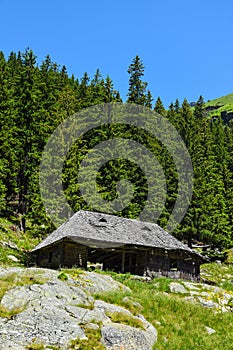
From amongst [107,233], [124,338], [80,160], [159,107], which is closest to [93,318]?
[124,338]

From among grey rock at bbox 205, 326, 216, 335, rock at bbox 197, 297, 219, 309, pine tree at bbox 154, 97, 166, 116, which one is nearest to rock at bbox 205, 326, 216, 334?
grey rock at bbox 205, 326, 216, 335

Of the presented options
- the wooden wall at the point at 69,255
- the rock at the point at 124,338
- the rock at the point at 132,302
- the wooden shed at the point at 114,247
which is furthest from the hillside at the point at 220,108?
the rock at the point at 124,338

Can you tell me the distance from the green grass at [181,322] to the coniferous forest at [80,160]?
19538mm

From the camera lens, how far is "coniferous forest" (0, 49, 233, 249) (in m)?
39.9

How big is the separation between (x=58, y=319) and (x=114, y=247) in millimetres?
17149

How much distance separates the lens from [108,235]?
103ft

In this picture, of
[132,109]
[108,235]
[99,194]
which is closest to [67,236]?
[108,235]

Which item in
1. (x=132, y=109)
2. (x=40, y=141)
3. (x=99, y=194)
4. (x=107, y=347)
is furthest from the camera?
(x=132, y=109)

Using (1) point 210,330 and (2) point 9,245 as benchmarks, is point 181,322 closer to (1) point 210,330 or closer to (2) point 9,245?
(1) point 210,330

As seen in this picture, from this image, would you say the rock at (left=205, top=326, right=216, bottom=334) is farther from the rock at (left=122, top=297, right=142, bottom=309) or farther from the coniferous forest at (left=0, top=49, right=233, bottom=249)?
the coniferous forest at (left=0, top=49, right=233, bottom=249)

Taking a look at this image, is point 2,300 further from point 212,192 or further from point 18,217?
point 212,192

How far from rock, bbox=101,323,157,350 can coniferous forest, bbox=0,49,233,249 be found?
77.4ft

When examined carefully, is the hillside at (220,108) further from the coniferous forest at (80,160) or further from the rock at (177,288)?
the rock at (177,288)

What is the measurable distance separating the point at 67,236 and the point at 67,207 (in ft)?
31.3
